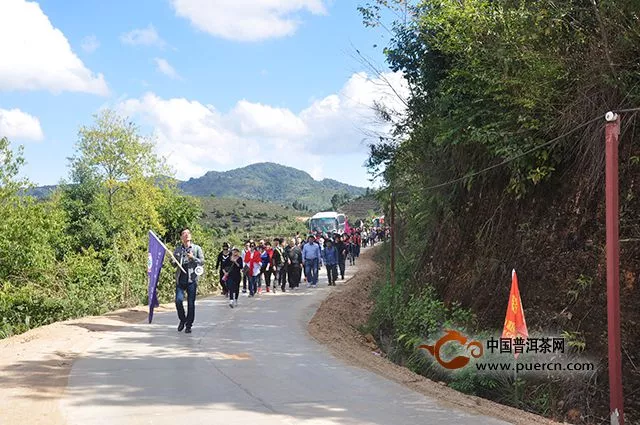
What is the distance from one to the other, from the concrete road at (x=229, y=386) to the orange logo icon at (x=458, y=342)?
199 cm

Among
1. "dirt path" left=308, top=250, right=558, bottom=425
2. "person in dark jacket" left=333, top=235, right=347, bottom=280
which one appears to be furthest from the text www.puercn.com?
"person in dark jacket" left=333, top=235, right=347, bottom=280

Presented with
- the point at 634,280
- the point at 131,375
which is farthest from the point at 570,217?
the point at 131,375

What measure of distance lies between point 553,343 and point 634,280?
4.52 ft

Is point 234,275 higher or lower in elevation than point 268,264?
lower

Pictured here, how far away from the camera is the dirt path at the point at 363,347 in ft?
22.4

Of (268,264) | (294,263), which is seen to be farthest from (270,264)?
(294,263)

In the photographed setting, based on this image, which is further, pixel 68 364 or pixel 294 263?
pixel 294 263

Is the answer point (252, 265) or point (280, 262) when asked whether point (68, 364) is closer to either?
point (252, 265)

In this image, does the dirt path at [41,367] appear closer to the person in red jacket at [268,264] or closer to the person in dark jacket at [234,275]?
the person in dark jacket at [234,275]

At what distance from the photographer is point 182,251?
1177cm

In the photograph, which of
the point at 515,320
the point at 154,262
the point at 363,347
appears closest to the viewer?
the point at 515,320

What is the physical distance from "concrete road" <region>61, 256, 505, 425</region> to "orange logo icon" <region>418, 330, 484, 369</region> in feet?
6.52

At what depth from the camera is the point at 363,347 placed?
43.5 feet

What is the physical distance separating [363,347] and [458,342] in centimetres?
336
